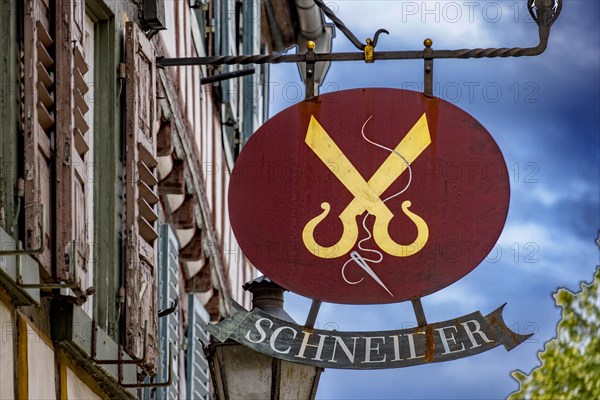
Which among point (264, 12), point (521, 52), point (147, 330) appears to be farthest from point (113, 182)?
point (264, 12)

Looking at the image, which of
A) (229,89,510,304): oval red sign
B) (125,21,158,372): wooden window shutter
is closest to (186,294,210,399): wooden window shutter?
(125,21,158,372): wooden window shutter

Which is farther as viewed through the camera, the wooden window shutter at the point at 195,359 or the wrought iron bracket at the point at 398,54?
the wooden window shutter at the point at 195,359

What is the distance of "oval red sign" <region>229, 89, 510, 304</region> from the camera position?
25.4ft

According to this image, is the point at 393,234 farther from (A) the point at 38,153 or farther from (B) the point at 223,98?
(B) the point at 223,98

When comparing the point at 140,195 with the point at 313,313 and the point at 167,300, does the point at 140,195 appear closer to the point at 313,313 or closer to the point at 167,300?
the point at 313,313

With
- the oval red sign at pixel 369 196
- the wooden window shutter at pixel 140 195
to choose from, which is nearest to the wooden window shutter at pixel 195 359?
the wooden window shutter at pixel 140 195

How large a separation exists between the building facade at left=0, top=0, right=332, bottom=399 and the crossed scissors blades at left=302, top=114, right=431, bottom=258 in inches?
39.7

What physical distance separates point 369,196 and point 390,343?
0.79 meters

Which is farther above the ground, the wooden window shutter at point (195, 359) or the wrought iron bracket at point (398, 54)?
the wooden window shutter at point (195, 359)

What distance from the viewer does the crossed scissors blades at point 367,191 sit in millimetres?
7812

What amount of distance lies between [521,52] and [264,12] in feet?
34.6

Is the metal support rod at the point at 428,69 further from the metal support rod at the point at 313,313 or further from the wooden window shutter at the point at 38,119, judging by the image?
the wooden window shutter at the point at 38,119

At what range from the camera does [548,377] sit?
754 inches

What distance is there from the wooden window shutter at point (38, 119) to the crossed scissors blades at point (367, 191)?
1.23 m
